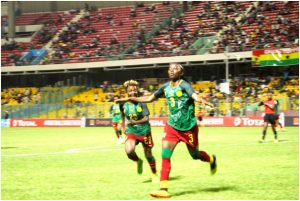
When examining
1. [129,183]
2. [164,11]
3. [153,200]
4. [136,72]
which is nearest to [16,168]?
[129,183]

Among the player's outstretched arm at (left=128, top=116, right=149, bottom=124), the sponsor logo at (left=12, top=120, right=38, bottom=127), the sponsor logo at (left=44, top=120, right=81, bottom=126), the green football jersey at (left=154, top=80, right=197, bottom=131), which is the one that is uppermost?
the green football jersey at (left=154, top=80, right=197, bottom=131)

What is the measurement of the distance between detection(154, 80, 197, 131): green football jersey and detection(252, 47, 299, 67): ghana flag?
39.8 meters

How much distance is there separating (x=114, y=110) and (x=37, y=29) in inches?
1930

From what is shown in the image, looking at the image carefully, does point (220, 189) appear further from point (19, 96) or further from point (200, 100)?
point (19, 96)

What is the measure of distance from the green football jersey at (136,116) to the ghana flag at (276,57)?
37839 mm

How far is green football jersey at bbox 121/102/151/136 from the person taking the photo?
40.9 ft

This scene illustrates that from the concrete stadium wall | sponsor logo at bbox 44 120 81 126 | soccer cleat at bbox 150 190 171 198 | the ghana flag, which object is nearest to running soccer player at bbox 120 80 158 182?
soccer cleat at bbox 150 190 171 198

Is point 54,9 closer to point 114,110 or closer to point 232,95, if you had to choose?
point 232,95

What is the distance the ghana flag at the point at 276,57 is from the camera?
159 ft

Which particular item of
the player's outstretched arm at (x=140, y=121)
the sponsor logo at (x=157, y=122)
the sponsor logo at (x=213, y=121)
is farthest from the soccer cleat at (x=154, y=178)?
the sponsor logo at (x=157, y=122)

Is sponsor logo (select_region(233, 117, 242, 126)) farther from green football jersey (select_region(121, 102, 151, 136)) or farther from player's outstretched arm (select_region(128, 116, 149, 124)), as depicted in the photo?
player's outstretched arm (select_region(128, 116, 149, 124))

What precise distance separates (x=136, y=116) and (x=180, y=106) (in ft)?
8.17

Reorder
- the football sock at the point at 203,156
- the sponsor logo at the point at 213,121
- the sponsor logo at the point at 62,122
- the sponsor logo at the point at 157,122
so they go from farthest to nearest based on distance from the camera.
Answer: the sponsor logo at the point at 62,122
the sponsor logo at the point at 157,122
the sponsor logo at the point at 213,121
the football sock at the point at 203,156

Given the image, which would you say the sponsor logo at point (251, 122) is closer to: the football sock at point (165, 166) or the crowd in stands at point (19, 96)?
the crowd in stands at point (19, 96)
